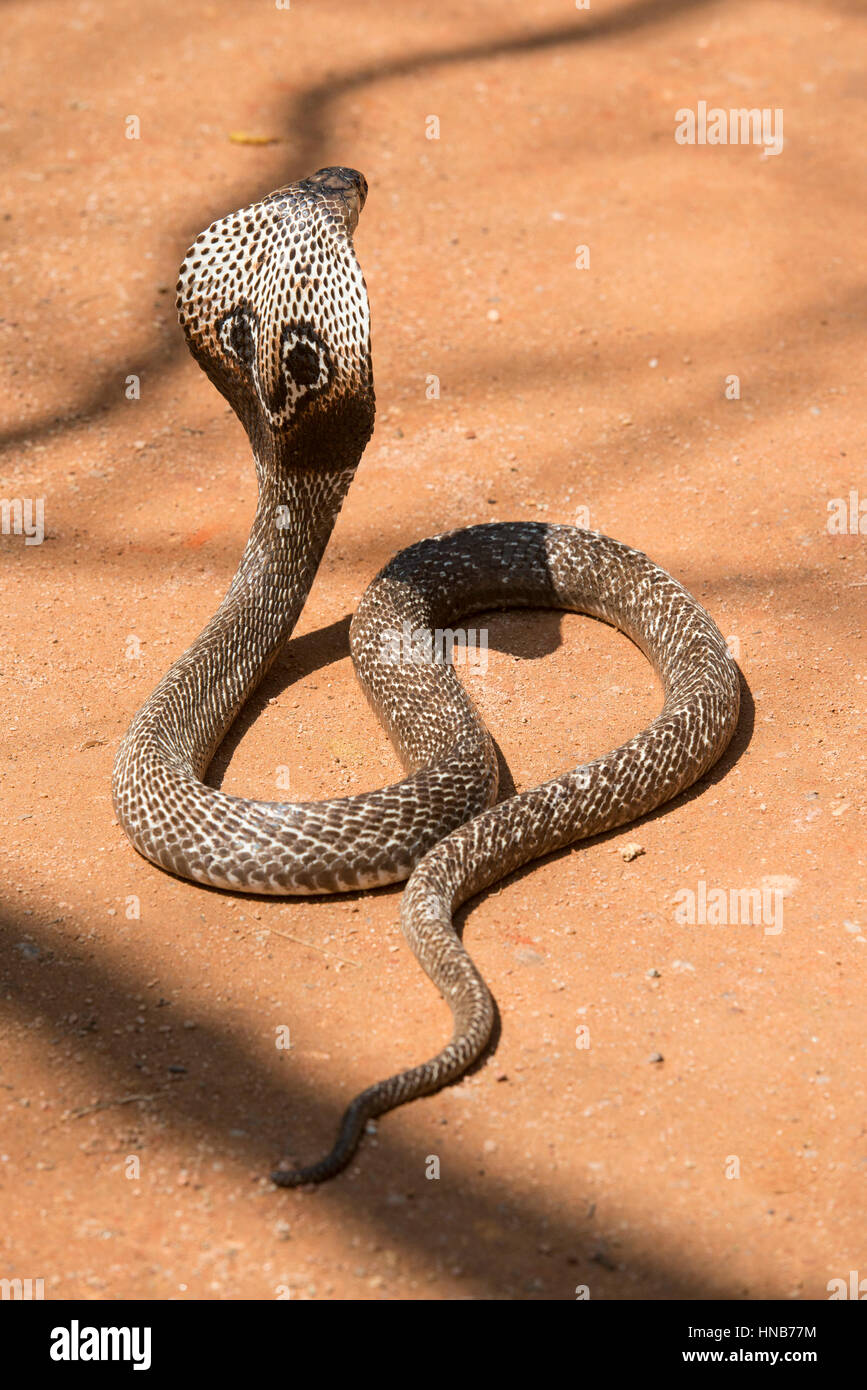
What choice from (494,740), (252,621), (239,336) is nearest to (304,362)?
(239,336)

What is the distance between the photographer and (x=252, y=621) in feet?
20.5

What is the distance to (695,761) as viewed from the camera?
5508 mm

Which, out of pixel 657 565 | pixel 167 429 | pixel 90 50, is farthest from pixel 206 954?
pixel 90 50

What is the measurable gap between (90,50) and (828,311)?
262 inches

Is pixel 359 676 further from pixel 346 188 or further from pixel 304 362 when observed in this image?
pixel 346 188

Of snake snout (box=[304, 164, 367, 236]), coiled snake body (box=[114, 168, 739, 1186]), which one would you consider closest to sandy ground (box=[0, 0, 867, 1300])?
coiled snake body (box=[114, 168, 739, 1186])

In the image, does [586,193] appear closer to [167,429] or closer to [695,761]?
[167,429]

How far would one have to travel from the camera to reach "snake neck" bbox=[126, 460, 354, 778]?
570 centimetres

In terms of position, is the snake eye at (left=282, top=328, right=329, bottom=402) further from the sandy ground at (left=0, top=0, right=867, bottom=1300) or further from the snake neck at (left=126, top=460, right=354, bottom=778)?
the sandy ground at (left=0, top=0, right=867, bottom=1300)

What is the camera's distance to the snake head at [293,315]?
534cm

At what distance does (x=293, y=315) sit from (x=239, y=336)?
0.50 metres

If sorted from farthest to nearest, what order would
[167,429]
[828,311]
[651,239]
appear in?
[651,239] < [828,311] < [167,429]

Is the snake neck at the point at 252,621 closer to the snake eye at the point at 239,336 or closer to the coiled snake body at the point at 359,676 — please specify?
the coiled snake body at the point at 359,676

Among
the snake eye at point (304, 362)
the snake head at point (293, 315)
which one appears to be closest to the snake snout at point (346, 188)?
the snake head at point (293, 315)
